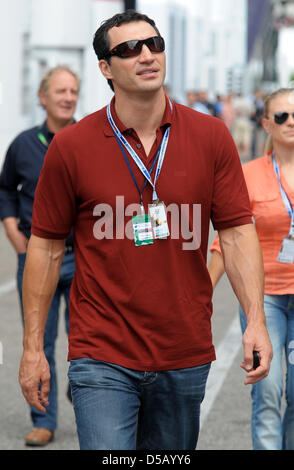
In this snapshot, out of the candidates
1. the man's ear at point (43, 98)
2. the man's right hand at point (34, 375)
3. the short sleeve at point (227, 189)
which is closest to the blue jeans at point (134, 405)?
the man's right hand at point (34, 375)

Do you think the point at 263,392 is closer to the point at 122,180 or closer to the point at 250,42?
the point at 122,180

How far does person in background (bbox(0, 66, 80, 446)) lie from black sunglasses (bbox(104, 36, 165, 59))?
2204 mm

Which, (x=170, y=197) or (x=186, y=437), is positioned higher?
(x=170, y=197)

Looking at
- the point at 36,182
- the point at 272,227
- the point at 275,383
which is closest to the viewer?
the point at 275,383

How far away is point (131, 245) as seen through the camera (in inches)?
138

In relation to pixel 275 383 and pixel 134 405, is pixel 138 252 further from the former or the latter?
pixel 275 383

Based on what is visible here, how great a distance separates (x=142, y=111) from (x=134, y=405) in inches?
40.9

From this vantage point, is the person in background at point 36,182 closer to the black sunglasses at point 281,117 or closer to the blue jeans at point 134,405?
the black sunglasses at point 281,117

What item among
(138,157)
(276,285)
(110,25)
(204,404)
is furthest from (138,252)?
(204,404)

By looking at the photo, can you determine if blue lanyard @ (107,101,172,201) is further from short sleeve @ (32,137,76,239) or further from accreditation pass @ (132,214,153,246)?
short sleeve @ (32,137,76,239)

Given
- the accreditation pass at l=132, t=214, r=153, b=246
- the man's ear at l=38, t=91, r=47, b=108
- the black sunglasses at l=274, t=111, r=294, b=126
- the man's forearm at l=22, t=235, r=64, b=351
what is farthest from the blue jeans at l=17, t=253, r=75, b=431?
the accreditation pass at l=132, t=214, r=153, b=246

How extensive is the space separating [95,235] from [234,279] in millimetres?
559
